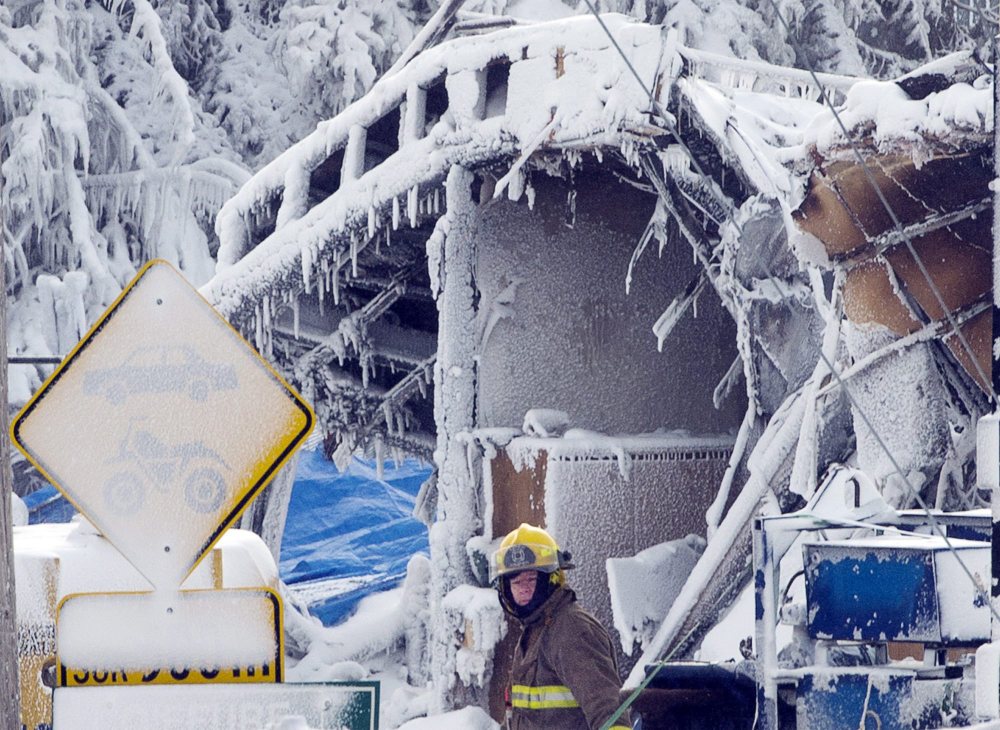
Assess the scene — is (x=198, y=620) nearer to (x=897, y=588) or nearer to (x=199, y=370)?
(x=199, y=370)

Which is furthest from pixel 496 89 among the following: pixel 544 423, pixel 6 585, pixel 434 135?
pixel 6 585

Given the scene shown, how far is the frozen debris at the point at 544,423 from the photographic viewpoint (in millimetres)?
9484

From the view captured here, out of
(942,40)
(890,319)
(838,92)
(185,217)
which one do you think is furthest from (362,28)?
(890,319)

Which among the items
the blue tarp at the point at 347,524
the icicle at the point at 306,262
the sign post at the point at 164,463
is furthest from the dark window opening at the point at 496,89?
the blue tarp at the point at 347,524

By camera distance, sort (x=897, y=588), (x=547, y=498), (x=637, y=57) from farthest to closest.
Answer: (x=547, y=498) < (x=637, y=57) < (x=897, y=588)

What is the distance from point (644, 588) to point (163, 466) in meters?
5.69

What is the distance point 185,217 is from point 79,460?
47.0ft

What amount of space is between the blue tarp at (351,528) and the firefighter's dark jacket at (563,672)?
25.0ft

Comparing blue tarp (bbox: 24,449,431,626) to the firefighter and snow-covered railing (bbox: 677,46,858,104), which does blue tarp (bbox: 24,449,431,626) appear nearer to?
snow-covered railing (bbox: 677,46,858,104)

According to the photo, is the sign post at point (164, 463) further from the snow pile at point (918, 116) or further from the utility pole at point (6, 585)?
the snow pile at point (918, 116)

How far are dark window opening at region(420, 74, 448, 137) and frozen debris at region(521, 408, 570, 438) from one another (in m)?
1.88

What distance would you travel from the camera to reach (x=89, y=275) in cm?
Answer: 1681

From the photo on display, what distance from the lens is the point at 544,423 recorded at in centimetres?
953

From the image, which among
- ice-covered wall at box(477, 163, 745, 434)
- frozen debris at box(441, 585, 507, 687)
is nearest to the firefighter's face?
frozen debris at box(441, 585, 507, 687)
